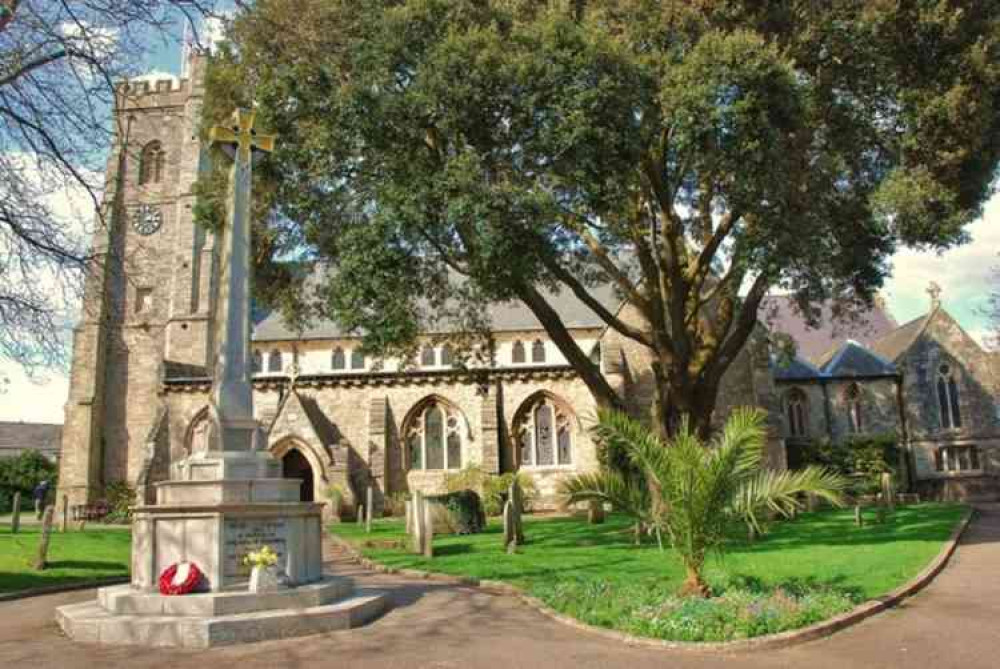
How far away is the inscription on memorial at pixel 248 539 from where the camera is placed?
9938 mm

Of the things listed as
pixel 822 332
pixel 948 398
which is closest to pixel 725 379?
pixel 948 398

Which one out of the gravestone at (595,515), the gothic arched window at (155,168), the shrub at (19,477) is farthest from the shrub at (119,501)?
the gravestone at (595,515)

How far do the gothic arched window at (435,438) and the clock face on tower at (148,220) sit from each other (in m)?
19.7

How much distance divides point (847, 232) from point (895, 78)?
326cm

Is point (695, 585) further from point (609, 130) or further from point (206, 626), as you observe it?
point (609, 130)

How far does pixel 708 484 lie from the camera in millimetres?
9953

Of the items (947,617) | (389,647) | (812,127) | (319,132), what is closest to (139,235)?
(319,132)

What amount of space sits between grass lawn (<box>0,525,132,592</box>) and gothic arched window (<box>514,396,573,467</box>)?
14867mm

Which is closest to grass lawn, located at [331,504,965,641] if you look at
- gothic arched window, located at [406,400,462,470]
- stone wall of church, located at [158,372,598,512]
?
stone wall of church, located at [158,372,598,512]

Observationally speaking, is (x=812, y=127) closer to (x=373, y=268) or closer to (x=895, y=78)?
(x=895, y=78)

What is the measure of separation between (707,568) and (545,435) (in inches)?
737

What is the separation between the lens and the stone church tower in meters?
36.3

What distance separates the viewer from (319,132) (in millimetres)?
15352

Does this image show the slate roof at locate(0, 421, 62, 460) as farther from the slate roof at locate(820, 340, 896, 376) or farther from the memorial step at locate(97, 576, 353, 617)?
the memorial step at locate(97, 576, 353, 617)
